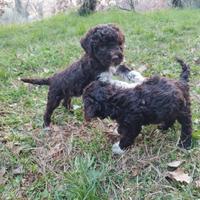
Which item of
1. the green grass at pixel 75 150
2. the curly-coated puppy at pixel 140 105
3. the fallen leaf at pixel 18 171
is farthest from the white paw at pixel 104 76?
the fallen leaf at pixel 18 171

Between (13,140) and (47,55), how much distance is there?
3.78 meters

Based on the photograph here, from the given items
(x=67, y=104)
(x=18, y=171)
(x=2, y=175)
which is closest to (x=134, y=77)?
(x=67, y=104)

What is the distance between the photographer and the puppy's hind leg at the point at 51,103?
5547mm

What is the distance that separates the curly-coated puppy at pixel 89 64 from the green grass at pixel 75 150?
0.39 metres

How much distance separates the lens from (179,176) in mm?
4113

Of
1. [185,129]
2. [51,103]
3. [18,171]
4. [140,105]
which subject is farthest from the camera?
A: [51,103]

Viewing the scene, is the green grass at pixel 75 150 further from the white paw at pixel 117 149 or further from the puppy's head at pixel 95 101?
the puppy's head at pixel 95 101

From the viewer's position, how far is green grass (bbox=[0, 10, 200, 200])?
4.05 meters

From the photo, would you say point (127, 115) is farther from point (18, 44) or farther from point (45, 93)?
point (18, 44)

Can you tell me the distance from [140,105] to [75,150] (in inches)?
39.0

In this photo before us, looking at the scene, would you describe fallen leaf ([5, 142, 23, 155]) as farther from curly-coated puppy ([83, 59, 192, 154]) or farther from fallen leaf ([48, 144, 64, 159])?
curly-coated puppy ([83, 59, 192, 154])

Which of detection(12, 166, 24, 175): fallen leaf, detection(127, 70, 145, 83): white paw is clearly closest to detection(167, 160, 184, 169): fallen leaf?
detection(127, 70, 145, 83): white paw

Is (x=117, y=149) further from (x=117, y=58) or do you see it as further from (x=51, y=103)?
(x=51, y=103)

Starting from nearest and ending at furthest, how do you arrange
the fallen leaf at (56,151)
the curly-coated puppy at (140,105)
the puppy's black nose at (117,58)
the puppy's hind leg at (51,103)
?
1. the curly-coated puppy at (140,105)
2. the fallen leaf at (56,151)
3. the puppy's black nose at (117,58)
4. the puppy's hind leg at (51,103)
